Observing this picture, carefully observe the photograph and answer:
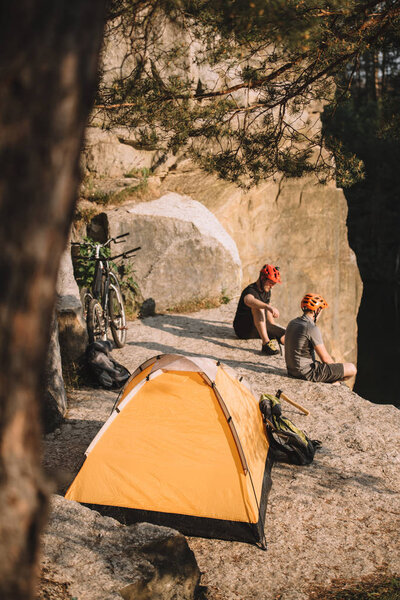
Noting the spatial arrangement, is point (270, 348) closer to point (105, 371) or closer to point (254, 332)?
point (254, 332)

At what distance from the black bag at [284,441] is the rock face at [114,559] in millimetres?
1964

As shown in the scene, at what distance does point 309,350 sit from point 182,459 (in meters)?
3.52

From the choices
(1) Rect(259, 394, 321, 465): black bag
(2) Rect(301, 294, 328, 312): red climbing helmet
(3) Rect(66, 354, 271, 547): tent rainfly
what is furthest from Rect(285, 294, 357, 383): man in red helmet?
(3) Rect(66, 354, 271, 547): tent rainfly

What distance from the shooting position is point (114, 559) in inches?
142

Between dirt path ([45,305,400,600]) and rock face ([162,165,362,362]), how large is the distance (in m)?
7.68

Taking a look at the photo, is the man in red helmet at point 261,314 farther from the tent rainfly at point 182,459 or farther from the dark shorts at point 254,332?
the tent rainfly at point 182,459

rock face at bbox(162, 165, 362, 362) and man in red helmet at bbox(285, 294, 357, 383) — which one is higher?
rock face at bbox(162, 165, 362, 362)

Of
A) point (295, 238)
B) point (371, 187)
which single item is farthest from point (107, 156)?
point (371, 187)

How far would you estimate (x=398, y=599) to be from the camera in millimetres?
3762

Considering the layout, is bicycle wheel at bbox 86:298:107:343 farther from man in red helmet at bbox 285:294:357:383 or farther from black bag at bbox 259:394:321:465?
black bag at bbox 259:394:321:465

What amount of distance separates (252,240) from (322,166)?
9364 mm

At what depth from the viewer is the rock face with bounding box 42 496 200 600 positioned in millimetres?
3367

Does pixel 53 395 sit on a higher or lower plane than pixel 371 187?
lower

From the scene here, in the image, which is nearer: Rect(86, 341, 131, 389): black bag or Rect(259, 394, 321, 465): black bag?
Rect(259, 394, 321, 465): black bag
